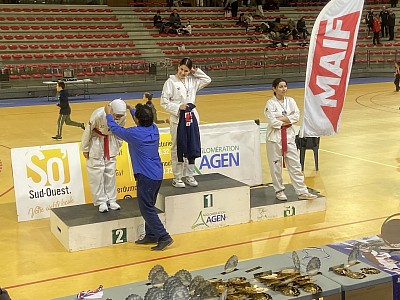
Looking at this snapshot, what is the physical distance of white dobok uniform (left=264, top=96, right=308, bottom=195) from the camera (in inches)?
322

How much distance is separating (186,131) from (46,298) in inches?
120

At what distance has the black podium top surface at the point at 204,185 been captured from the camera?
311 inches

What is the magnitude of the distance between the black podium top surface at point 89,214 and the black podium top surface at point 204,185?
0.50 m

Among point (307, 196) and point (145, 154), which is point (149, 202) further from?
point (307, 196)

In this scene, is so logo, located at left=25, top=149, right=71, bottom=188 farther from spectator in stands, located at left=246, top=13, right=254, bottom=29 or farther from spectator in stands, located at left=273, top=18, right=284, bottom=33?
spectator in stands, located at left=246, top=13, right=254, bottom=29

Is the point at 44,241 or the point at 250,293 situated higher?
the point at 250,293

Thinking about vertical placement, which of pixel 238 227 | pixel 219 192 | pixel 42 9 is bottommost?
pixel 238 227

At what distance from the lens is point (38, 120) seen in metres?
17.4

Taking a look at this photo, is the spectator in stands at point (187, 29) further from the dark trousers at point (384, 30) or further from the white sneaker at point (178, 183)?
the white sneaker at point (178, 183)

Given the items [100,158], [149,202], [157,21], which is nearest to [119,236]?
[149,202]

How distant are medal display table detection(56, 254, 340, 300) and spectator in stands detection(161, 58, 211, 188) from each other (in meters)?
3.58

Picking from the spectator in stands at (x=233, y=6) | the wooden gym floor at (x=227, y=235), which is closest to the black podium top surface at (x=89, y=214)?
the wooden gym floor at (x=227, y=235)

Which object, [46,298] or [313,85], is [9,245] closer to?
[46,298]

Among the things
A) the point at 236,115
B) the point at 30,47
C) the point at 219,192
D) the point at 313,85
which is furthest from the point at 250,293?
the point at 30,47
